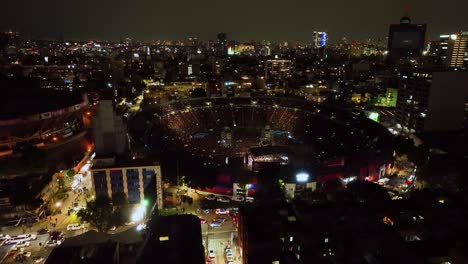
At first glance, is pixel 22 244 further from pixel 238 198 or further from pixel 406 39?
pixel 406 39

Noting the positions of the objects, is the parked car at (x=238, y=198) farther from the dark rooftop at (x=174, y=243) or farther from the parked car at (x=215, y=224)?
the dark rooftop at (x=174, y=243)

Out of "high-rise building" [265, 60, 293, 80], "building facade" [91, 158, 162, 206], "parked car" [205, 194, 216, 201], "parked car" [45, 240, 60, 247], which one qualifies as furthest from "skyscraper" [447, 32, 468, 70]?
"parked car" [45, 240, 60, 247]

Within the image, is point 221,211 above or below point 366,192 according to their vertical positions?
below

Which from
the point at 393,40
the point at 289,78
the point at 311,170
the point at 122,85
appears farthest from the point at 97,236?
the point at 393,40

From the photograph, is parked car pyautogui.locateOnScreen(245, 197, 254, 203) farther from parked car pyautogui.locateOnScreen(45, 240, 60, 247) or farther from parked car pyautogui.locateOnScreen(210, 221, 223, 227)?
parked car pyautogui.locateOnScreen(45, 240, 60, 247)

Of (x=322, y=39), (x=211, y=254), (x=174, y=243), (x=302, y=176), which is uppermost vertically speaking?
(x=322, y=39)

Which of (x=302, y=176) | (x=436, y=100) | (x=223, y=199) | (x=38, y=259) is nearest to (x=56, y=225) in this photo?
(x=38, y=259)

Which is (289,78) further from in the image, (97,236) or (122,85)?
(97,236)
